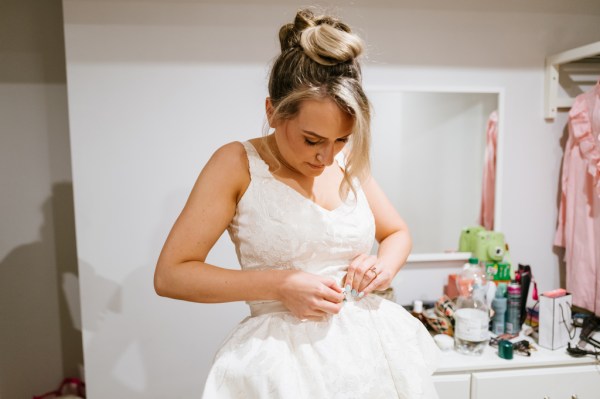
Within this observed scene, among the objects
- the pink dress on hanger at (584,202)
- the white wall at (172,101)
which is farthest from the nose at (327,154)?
the pink dress on hanger at (584,202)

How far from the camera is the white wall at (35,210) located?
1.97 meters

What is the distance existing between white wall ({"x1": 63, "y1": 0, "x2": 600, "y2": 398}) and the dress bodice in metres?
0.87

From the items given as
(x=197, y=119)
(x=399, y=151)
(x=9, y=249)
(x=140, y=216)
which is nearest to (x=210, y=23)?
(x=197, y=119)

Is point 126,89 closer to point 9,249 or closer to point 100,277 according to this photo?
point 100,277

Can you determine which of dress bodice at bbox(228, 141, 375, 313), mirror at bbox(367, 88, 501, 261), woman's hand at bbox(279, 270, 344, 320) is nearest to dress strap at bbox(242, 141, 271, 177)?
dress bodice at bbox(228, 141, 375, 313)

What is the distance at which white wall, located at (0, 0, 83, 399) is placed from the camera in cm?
197

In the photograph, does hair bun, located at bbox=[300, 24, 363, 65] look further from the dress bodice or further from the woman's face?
the dress bodice

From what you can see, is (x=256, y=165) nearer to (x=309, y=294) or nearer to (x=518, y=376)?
(x=309, y=294)

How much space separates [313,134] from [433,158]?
4.00 feet

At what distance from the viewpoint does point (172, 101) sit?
178cm

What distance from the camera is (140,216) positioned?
180 centimetres

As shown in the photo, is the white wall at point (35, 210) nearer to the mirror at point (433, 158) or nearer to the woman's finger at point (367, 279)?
the mirror at point (433, 158)

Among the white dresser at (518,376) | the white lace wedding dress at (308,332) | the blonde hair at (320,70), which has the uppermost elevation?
the blonde hair at (320,70)

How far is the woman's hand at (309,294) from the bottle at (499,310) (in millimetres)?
1139
